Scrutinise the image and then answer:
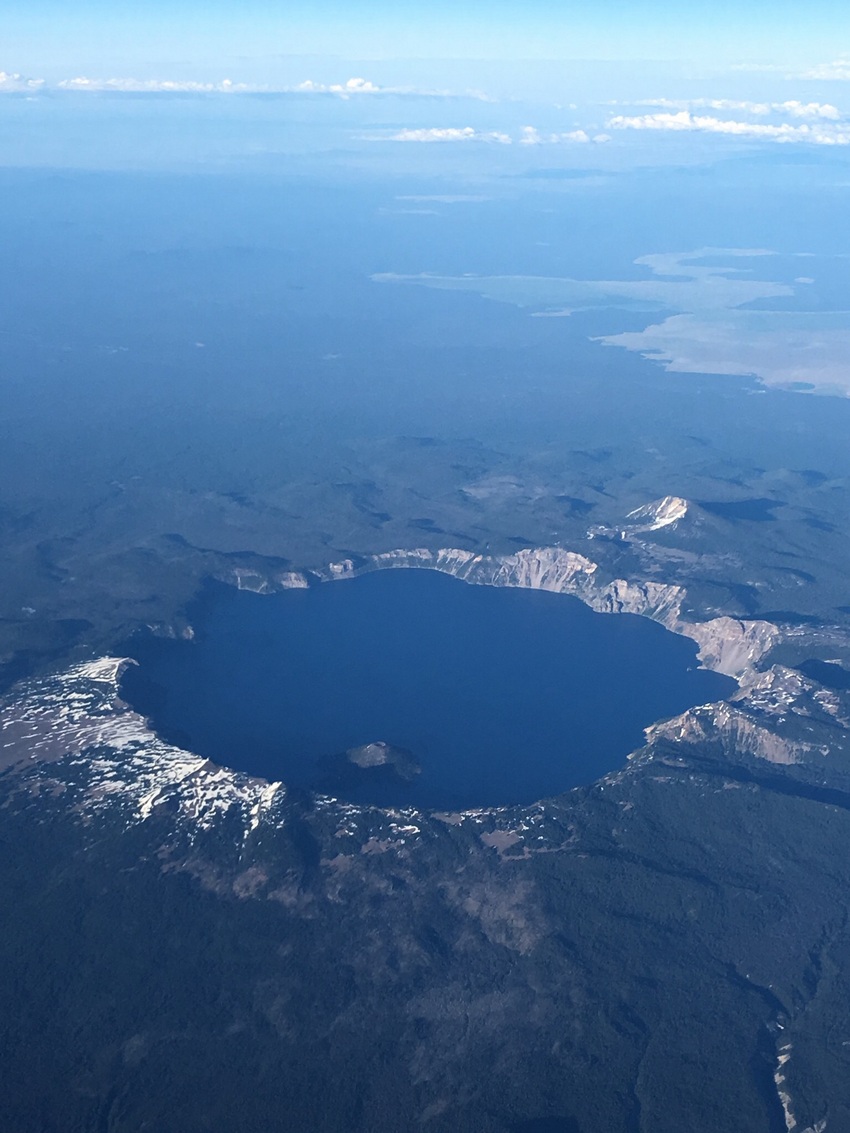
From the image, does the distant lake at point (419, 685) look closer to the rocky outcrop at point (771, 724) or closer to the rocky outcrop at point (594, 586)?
the rocky outcrop at point (594, 586)

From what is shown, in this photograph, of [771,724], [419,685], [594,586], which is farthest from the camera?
[594,586]

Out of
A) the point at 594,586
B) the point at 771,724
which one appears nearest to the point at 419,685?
the point at 594,586

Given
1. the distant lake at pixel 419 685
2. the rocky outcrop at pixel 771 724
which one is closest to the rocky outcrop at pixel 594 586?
the distant lake at pixel 419 685

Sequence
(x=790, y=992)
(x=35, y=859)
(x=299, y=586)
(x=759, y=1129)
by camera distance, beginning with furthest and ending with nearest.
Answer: (x=299, y=586) < (x=35, y=859) < (x=790, y=992) < (x=759, y=1129)

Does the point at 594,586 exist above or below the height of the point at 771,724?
below

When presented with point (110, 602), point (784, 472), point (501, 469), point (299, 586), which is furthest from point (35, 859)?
point (784, 472)

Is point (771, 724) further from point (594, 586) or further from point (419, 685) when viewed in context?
point (594, 586)

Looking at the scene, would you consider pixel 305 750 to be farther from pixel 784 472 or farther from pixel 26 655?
pixel 784 472

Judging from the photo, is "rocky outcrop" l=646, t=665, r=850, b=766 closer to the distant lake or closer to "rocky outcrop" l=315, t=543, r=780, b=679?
the distant lake
